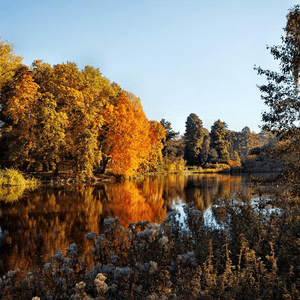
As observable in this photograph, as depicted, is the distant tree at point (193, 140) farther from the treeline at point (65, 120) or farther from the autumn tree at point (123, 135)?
the autumn tree at point (123, 135)

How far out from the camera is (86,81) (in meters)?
33.7

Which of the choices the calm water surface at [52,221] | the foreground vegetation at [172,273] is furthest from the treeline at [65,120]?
the foreground vegetation at [172,273]

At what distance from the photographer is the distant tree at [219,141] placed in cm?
6569

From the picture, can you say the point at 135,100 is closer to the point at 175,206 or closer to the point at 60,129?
the point at 60,129

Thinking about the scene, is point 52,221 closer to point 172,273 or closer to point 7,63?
point 172,273

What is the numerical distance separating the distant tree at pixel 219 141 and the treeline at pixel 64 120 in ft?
113

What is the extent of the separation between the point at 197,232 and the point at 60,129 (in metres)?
23.6

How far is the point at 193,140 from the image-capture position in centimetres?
6438

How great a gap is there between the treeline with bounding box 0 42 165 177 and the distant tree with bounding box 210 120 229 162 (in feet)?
113

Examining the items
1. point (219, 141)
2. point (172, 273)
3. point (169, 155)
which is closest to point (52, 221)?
point (172, 273)

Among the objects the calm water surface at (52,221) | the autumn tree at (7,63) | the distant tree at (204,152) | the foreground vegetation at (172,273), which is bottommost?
the calm water surface at (52,221)

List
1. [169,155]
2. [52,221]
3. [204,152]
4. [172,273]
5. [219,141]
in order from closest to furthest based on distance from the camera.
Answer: [172,273] < [52,221] < [169,155] < [204,152] < [219,141]

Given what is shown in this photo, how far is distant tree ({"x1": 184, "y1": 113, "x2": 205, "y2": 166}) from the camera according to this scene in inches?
2534

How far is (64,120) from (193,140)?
40.1 metres
